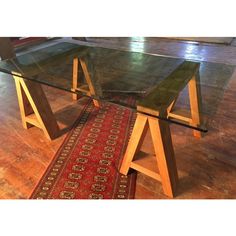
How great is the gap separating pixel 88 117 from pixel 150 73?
61 cm

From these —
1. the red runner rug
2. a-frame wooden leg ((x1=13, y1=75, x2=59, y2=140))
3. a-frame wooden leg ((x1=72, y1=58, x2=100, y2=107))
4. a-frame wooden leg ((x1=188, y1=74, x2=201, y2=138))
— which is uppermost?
a-frame wooden leg ((x1=72, y1=58, x2=100, y2=107))

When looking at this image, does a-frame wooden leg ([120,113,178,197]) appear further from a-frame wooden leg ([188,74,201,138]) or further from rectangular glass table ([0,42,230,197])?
a-frame wooden leg ([188,74,201,138])

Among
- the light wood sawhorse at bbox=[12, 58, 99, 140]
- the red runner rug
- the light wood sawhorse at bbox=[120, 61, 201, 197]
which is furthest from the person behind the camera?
the light wood sawhorse at bbox=[12, 58, 99, 140]

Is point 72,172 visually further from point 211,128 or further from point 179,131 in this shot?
point 211,128

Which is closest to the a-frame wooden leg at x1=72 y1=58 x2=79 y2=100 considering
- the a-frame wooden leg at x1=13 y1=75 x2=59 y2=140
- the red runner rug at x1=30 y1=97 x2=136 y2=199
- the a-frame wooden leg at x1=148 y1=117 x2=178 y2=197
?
the a-frame wooden leg at x1=13 y1=75 x2=59 y2=140

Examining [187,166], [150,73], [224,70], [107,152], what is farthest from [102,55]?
[187,166]

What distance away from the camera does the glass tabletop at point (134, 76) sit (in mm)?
1084

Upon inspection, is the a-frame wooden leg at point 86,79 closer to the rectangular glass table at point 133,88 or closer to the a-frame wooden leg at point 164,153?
the rectangular glass table at point 133,88

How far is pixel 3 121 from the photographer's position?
175cm

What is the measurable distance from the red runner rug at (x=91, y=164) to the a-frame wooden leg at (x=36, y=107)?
140 millimetres

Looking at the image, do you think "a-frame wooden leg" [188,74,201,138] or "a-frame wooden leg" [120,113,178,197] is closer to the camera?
"a-frame wooden leg" [120,113,178,197]

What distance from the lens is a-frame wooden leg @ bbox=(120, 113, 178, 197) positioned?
1024mm

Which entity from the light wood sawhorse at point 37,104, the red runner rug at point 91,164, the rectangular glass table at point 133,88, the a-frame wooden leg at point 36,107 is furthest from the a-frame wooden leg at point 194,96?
the a-frame wooden leg at point 36,107

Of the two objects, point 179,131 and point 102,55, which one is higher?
point 102,55
